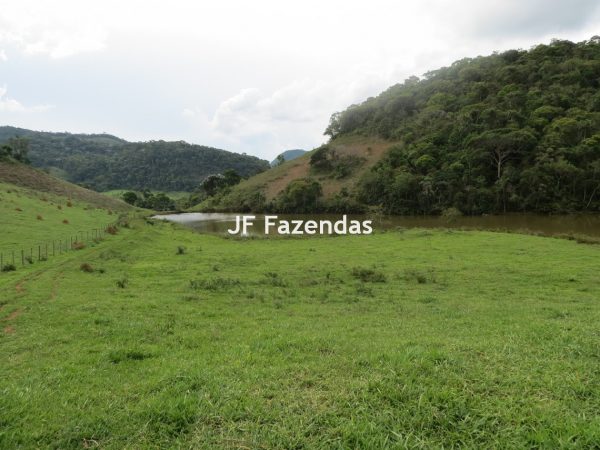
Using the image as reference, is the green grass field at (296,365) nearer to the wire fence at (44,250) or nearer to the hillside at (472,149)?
the wire fence at (44,250)

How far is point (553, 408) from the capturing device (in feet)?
14.4

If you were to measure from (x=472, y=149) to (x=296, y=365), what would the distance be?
7451cm

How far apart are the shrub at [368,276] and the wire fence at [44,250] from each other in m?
17.0

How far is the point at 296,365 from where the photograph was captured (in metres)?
6.21

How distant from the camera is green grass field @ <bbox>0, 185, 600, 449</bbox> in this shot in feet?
13.9

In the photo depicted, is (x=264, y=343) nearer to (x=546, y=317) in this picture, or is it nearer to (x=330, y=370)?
(x=330, y=370)

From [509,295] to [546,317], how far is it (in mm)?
4935

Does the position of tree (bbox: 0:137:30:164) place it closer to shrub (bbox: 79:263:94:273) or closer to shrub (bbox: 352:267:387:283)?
shrub (bbox: 79:263:94:273)

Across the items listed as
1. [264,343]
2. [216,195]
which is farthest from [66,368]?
[216,195]

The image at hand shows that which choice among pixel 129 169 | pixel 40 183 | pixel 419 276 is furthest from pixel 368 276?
pixel 129 169

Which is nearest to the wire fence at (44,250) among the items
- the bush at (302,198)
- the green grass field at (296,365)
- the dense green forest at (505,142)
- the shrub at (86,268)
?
the shrub at (86,268)

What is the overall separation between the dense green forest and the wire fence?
57364mm

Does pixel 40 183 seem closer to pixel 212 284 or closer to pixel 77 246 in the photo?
pixel 77 246

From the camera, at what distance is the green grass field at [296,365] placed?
425 cm
